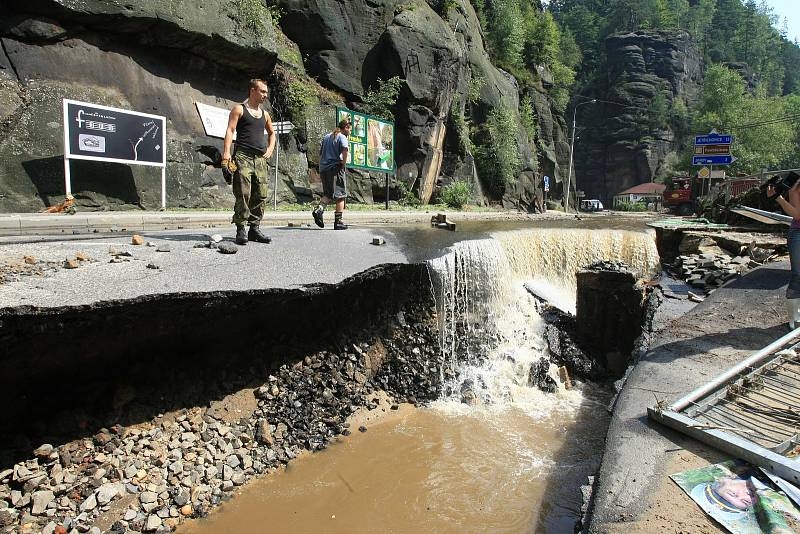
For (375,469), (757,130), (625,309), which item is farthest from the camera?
(757,130)

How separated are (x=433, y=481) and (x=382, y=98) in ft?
58.1

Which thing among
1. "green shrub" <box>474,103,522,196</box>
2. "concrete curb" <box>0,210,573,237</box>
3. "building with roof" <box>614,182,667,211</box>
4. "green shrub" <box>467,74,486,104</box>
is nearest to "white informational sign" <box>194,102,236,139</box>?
"concrete curb" <box>0,210,573,237</box>

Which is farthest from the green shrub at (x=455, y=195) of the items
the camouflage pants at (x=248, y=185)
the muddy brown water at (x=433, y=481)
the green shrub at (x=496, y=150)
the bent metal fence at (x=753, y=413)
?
the bent metal fence at (x=753, y=413)

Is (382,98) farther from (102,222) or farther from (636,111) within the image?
(636,111)

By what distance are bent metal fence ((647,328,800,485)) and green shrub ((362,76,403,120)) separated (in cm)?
1770

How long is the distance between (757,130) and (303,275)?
53.1 metres

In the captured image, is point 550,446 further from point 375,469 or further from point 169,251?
point 169,251

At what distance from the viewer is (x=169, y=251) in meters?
5.25

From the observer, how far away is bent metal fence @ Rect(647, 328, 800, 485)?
258 centimetres

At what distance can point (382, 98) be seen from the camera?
19703 mm

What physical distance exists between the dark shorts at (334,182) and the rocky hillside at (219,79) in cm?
697

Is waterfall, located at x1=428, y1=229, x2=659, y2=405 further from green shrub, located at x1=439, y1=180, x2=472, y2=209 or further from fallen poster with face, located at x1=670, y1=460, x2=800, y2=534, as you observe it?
green shrub, located at x1=439, y1=180, x2=472, y2=209

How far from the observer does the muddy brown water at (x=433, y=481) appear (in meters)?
3.83

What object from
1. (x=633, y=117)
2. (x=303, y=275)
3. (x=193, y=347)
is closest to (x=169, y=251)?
(x=193, y=347)
